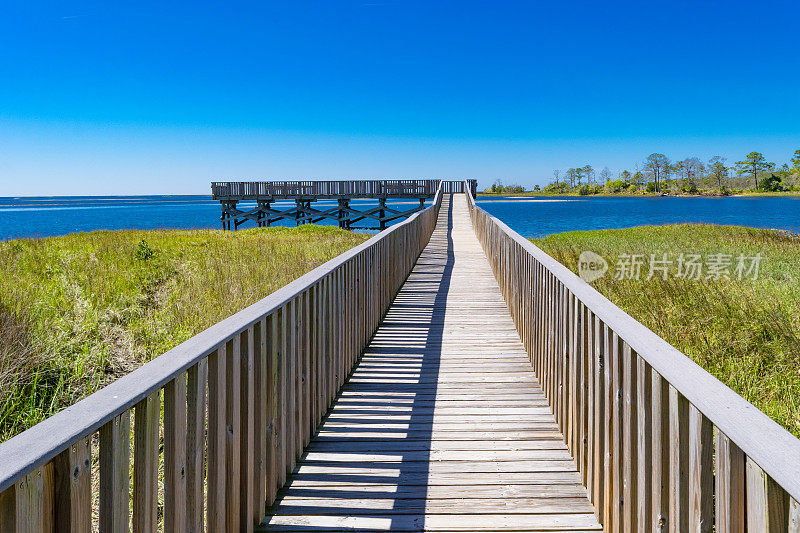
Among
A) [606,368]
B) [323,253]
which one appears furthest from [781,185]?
[606,368]

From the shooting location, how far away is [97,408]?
1.33 meters

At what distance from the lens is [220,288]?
8336 mm

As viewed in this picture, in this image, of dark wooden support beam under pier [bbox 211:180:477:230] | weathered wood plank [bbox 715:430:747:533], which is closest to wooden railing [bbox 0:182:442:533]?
weathered wood plank [bbox 715:430:747:533]

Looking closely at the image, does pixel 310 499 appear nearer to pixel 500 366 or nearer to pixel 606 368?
pixel 606 368

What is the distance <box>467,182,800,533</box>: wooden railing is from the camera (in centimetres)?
123

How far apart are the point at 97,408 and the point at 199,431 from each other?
61 centimetres

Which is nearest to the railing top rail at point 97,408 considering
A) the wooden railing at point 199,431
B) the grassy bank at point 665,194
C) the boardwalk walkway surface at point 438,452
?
the wooden railing at point 199,431

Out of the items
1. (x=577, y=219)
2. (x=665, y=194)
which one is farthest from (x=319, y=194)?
(x=665, y=194)

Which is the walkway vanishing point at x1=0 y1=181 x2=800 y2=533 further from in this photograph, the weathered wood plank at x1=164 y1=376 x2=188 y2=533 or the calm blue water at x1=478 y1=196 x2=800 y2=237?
the calm blue water at x1=478 y1=196 x2=800 y2=237

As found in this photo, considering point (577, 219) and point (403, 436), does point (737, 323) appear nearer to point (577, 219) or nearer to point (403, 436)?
point (403, 436)

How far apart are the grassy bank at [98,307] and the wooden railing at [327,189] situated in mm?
30428

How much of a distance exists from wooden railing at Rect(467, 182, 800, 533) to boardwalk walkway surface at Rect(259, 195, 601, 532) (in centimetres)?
23

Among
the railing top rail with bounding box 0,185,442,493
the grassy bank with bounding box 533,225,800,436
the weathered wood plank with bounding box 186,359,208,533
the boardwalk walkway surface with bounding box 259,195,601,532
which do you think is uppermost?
the railing top rail with bounding box 0,185,442,493

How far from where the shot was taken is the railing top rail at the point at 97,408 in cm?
107
